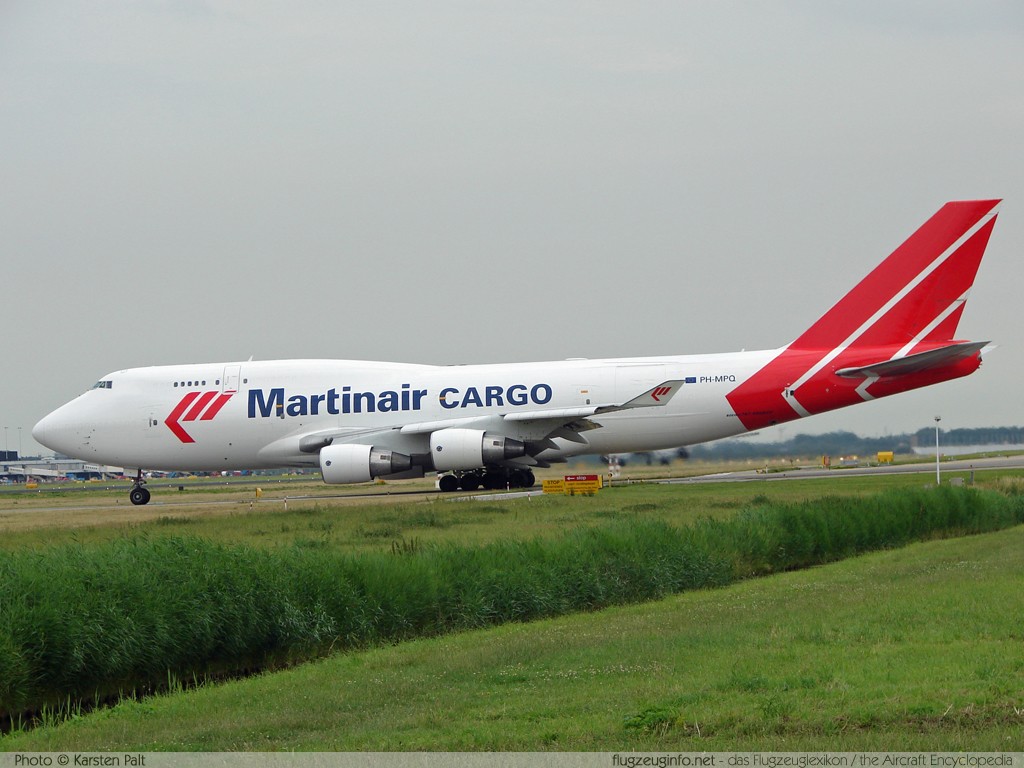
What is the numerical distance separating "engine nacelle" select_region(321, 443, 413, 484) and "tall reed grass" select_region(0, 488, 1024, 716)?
50.5ft

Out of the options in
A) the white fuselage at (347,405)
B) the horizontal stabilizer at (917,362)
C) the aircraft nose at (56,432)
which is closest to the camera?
the horizontal stabilizer at (917,362)

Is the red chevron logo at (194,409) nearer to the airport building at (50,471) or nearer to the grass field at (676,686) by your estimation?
the grass field at (676,686)

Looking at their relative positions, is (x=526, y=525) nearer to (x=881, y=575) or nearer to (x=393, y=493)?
(x=881, y=575)

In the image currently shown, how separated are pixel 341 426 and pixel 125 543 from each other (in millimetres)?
21876

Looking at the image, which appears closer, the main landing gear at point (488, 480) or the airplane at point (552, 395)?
the airplane at point (552, 395)

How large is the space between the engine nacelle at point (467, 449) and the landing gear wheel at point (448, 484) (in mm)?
2931

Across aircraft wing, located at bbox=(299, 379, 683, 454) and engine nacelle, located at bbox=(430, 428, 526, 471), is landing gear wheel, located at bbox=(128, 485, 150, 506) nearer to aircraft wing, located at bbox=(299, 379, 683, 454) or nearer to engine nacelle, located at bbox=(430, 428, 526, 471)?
aircraft wing, located at bbox=(299, 379, 683, 454)

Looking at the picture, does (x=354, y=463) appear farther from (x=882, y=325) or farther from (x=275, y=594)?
(x=275, y=594)

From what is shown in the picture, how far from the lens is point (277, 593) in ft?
40.9

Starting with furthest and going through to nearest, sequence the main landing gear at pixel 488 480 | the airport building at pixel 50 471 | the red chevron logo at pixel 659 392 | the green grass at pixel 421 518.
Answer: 1. the airport building at pixel 50 471
2. the main landing gear at pixel 488 480
3. the red chevron logo at pixel 659 392
4. the green grass at pixel 421 518

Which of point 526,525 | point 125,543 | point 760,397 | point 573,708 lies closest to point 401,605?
point 125,543

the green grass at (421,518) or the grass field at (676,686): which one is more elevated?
the green grass at (421,518)

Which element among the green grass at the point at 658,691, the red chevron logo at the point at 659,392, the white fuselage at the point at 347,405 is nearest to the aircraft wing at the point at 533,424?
the red chevron logo at the point at 659,392

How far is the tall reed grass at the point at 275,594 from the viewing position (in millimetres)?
10375
